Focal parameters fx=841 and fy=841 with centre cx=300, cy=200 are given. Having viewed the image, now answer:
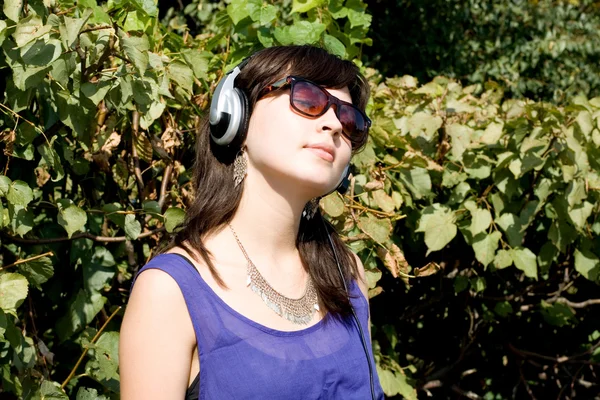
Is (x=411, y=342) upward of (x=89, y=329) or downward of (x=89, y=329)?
downward

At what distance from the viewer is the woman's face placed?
5.36ft

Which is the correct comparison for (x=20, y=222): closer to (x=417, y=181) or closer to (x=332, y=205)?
(x=332, y=205)

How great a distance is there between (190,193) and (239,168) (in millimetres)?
597

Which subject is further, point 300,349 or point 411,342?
point 411,342

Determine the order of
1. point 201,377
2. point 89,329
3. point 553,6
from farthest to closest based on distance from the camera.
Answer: point 553,6, point 89,329, point 201,377

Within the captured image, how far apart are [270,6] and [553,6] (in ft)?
20.4

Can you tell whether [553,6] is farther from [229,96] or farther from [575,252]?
[229,96]

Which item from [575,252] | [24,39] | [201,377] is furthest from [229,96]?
[575,252]

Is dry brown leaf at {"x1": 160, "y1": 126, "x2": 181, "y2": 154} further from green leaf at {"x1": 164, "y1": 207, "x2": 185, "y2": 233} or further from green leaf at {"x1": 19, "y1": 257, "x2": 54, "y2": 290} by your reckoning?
green leaf at {"x1": 19, "y1": 257, "x2": 54, "y2": 290}

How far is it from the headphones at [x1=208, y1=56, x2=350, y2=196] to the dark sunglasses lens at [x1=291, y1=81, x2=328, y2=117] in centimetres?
11

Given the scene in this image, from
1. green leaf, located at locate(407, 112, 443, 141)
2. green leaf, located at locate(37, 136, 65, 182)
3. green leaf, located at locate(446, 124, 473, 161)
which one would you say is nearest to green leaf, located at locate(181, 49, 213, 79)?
green leaf, located at locate(37, 136, 65, 182)

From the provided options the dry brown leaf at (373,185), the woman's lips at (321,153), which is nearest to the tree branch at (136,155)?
the dry brown leaf at (373,185)

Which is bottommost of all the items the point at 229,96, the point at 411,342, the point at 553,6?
the point at 411,342

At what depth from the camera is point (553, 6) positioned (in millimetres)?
7902
